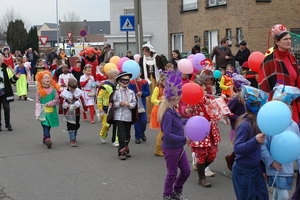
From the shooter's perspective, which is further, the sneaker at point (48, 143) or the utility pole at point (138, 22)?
the utility pole at point (138, 22)

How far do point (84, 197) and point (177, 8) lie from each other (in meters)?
25.7

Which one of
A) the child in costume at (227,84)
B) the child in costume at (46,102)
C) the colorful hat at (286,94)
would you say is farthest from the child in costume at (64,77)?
the colorful hat at (286,94)

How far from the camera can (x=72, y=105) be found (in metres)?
9.69

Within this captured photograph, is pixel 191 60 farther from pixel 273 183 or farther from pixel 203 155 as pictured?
pixel 273 183

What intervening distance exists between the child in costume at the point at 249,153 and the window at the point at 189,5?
2523cm

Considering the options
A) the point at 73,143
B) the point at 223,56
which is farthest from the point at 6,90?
the point at 223,56

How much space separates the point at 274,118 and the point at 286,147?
17.2 inches

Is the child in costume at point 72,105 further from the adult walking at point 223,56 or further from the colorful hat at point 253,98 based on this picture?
the adult walking at point 223,56

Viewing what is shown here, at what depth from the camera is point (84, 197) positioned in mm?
6539

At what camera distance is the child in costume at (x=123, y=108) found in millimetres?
8477

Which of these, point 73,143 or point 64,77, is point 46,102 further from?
point 64,77

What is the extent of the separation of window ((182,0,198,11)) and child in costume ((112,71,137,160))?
21.6 meters

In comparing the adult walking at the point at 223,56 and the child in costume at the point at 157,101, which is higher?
the adult walking at the point at 223,56

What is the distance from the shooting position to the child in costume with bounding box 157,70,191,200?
5777 millimetres
